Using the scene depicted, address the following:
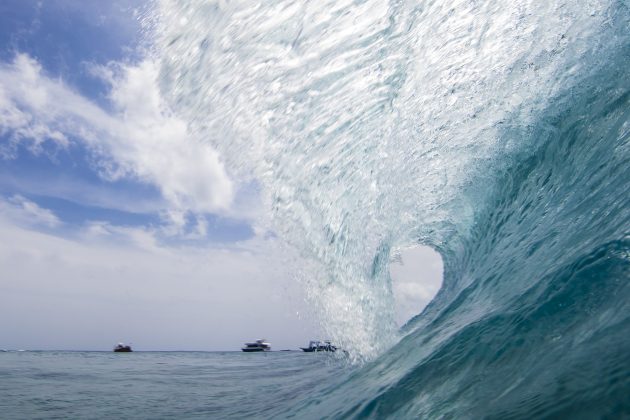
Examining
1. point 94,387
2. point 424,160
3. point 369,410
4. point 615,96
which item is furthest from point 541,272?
point 94,387

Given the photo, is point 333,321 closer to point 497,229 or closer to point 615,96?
point 497,229

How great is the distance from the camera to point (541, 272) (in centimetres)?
338

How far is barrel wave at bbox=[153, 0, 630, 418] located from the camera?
291 centimetres

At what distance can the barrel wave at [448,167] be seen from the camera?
291 cm

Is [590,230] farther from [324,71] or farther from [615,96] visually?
[324,71]

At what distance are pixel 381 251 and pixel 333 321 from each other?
1362 mm

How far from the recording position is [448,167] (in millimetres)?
6672

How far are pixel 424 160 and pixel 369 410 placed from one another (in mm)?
3960

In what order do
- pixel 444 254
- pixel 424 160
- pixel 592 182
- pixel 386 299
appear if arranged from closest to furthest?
1. pixel 592 182
2. pixel 424 160
3. pixel 386 299
4. pixel 444 254

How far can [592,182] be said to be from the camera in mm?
3879

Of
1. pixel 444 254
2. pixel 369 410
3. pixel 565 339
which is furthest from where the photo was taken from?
pixel 444 254

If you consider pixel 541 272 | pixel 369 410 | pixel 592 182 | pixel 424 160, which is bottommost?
pixel 369 410

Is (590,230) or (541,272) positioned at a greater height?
(590,230)

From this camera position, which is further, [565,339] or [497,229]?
[497,229]
